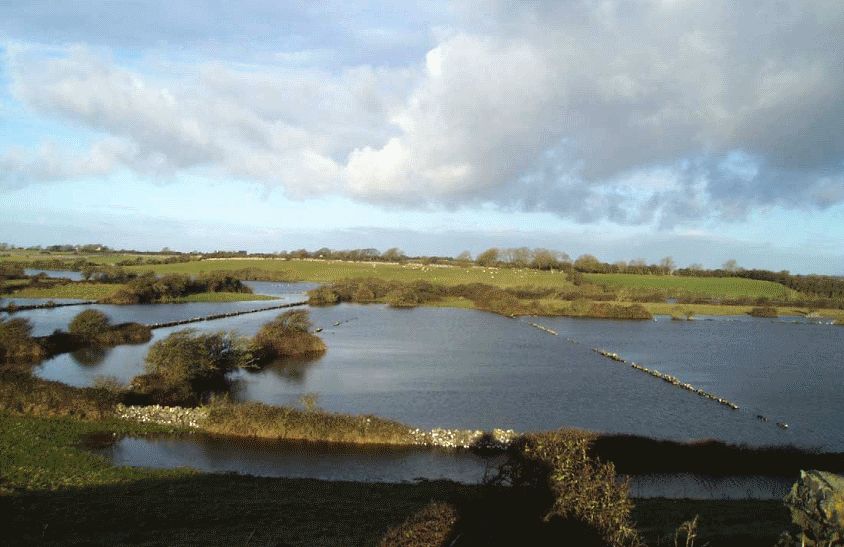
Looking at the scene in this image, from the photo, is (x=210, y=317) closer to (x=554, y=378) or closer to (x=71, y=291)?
(x=71, y=291)

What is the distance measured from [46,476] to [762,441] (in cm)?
2549

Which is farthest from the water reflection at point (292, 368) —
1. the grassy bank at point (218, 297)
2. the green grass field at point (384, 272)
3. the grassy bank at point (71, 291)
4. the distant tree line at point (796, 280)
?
the distant tree line at point (796, 280)

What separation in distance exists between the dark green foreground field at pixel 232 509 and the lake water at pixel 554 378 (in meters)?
9.83

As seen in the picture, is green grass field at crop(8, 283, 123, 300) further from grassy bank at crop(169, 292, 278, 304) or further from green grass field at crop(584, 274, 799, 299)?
green grass field at crop(584, 274, 799, 299)

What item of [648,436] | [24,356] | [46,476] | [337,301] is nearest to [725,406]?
[648,436]

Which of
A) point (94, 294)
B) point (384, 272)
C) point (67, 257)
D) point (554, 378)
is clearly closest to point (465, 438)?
point (554, 378)

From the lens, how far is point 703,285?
4252 inches

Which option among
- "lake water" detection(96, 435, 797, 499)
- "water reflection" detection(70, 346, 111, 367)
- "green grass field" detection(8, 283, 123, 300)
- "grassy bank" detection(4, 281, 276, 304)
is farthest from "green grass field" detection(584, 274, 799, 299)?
"lake water" detection(96, 435, 797, 499)

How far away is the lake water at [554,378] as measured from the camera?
27.1m

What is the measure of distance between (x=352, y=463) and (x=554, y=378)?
18562mm

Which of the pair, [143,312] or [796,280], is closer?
[143,312]

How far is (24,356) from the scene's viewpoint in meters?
39.6

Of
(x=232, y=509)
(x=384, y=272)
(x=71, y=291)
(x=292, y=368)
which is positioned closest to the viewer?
(x=232, y=509)

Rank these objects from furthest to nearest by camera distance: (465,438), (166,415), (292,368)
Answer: (292,368)
(166,415)
(465,438)
